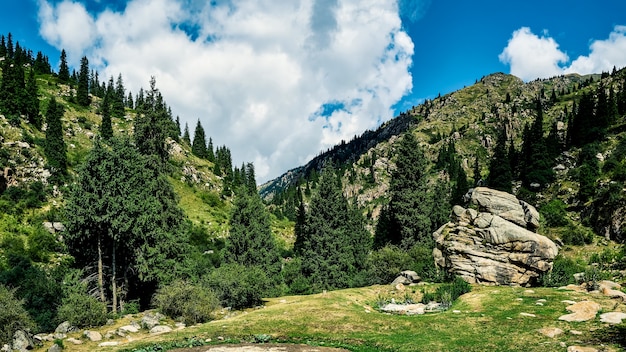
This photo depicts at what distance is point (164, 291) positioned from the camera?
2881 cm

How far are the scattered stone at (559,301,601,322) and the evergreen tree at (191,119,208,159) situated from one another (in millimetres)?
138753

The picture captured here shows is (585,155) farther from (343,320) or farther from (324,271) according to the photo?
(343,320)

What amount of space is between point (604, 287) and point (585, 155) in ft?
168

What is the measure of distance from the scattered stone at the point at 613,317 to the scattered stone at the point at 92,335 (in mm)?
27999

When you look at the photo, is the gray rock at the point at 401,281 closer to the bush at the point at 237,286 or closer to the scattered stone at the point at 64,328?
the bush at the point at 237,286

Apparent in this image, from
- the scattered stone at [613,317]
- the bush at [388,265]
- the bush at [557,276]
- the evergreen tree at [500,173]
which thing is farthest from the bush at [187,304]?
the evergreen tree at [500,173]

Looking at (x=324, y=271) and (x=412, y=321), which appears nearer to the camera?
(x=412, y=321)

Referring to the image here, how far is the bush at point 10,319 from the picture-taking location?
19.5 meters

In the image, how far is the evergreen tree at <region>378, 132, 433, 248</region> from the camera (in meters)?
55.1

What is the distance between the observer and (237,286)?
112 feet

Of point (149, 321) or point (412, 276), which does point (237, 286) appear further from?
point (412, 276)

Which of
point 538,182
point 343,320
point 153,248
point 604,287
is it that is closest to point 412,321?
point 343,320

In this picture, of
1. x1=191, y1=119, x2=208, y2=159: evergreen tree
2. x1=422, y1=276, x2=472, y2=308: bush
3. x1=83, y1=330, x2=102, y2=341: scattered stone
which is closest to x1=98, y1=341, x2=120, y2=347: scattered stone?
x1=83, y1=330, x2=102, y2=341: scattered stone

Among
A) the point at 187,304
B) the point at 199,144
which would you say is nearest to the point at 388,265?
the point at 187,304
